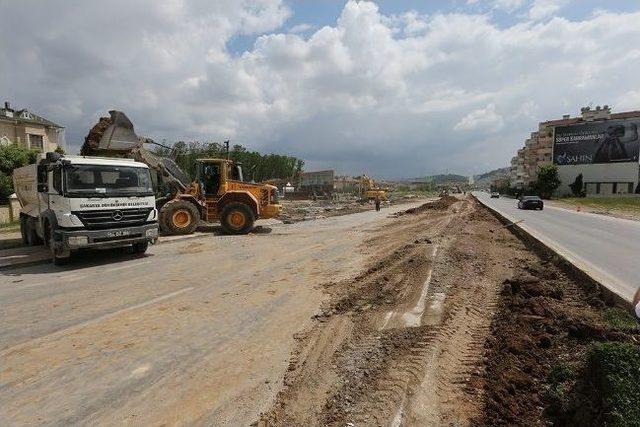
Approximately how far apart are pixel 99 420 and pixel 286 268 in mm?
6504

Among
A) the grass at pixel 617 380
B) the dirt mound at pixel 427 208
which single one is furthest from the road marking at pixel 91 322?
the dirt mound at pixel 427 208

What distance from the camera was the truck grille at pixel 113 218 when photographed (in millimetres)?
9988

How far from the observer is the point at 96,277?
29.6 feet

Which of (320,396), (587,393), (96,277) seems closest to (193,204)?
(96,277)

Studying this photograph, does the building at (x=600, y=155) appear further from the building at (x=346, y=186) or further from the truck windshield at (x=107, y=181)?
the truck windshield at (x=107, y=181)

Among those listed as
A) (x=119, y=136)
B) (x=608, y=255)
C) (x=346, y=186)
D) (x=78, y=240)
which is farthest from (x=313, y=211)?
(x=346, y=186)

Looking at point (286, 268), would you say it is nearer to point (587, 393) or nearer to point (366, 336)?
point (366, 336)

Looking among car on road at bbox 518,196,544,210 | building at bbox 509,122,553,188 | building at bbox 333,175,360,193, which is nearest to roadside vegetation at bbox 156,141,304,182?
building at bbox 333,175,360,193

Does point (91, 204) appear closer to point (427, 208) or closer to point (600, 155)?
point (427, 208)

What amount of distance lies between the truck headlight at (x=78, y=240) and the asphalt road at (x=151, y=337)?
0.66 metres

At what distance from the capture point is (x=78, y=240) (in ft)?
31.9

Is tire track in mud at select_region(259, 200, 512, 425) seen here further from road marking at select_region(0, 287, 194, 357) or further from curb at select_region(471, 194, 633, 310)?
road marking at select_region(0, 287, 194, 357)

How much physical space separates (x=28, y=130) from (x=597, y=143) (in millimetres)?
91500

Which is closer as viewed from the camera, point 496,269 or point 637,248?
point 496,269
